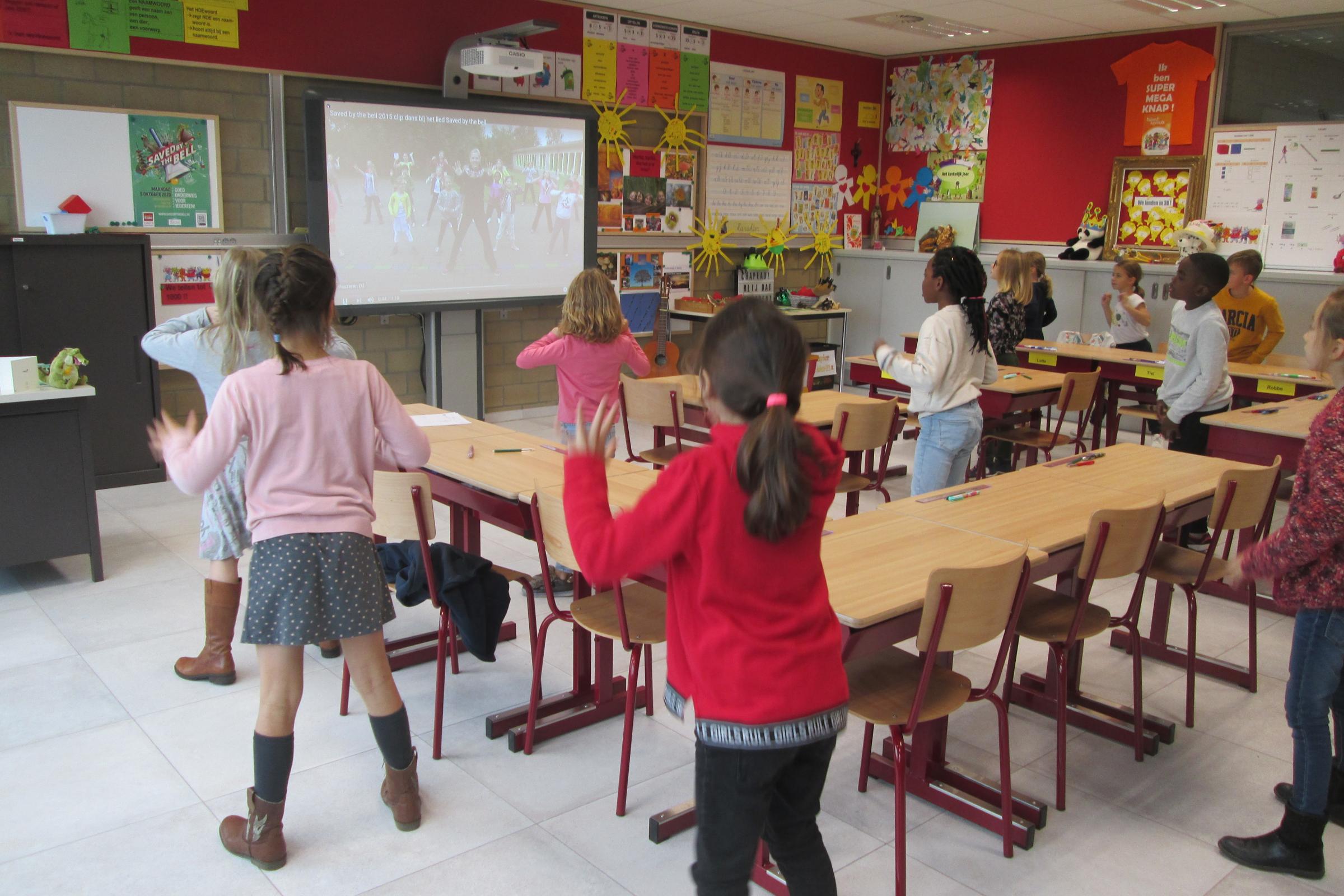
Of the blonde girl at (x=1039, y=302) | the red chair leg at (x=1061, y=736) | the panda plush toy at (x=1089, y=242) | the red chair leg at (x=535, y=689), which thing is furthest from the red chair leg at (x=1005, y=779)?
the panda plush toy at (x=1089, y=242)

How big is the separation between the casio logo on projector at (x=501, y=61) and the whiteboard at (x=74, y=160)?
162 centimetres

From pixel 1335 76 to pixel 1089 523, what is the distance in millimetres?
6058

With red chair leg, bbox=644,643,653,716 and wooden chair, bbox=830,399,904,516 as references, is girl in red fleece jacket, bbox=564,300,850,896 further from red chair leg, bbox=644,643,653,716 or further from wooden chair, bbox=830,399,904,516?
wooden chair, bbox=830,399,904,516

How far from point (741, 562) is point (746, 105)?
7399 mm

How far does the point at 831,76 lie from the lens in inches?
350

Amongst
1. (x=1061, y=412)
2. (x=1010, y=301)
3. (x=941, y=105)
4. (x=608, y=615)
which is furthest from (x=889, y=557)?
(x=941, y=105)

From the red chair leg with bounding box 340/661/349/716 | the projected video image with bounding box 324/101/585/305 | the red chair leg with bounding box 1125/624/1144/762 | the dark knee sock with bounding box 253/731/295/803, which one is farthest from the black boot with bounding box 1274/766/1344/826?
the projected video image with bounding box 324/101/585/305

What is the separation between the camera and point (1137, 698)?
289 cm

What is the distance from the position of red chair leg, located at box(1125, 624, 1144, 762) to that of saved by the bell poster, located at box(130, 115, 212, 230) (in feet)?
16.7

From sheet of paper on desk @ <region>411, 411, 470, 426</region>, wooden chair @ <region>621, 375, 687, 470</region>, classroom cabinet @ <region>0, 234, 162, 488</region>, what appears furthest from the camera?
classroom cabinet @ <region>0, 234, 162, 488</region>

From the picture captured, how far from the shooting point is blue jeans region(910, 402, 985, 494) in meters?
3.64

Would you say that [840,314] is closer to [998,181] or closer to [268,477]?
[998,181]

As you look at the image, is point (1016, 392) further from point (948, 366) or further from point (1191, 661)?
point (1191, 661)

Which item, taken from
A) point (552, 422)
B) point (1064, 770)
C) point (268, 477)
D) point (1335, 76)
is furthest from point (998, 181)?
point (268, 477)
